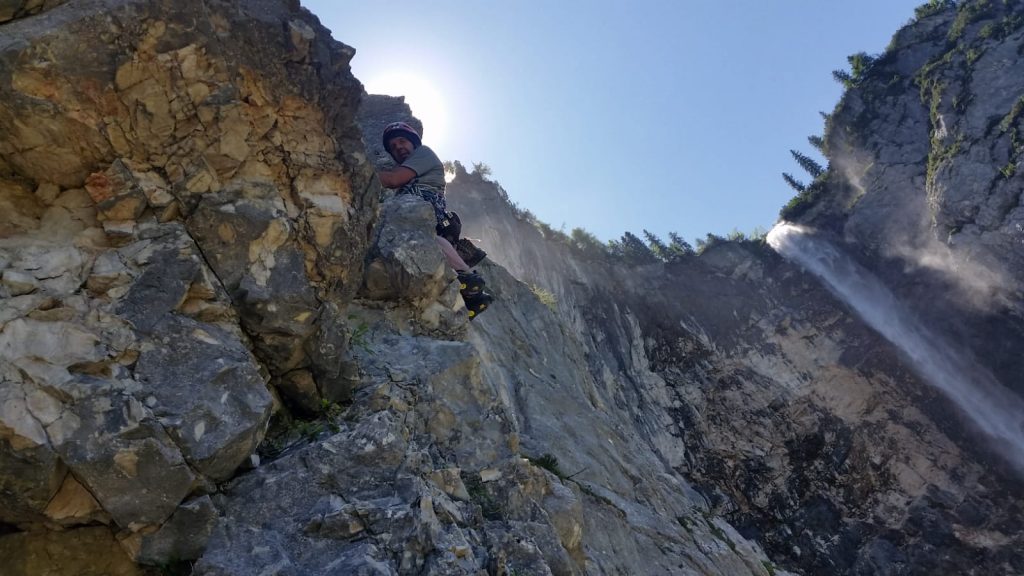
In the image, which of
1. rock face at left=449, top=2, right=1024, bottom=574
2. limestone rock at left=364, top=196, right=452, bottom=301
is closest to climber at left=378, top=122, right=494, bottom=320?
limestone rock at left=364, top=196, right=452, bottom=301

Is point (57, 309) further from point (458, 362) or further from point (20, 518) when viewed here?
point (458, 362)

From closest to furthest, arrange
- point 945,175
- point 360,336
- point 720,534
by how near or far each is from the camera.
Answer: point 360,336, point 720,534, point 945,175

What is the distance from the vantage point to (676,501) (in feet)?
39.9

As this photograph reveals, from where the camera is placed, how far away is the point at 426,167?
35.0 feet

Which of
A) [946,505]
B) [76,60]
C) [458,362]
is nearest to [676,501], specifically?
[458,362]

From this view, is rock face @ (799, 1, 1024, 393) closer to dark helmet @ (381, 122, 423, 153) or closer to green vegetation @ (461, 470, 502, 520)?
dark helmet @ (381, 122, 423, 153)

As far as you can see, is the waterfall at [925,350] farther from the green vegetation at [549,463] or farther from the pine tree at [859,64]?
the green vegetation at [549,463]

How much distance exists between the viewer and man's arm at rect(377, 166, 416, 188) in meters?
10.3

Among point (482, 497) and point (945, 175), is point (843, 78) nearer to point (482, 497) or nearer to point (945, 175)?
point (945, 175)

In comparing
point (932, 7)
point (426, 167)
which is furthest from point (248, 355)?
point (932, 7)

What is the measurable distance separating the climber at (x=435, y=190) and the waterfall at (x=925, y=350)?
62.7 feet

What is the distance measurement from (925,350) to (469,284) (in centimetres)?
2040

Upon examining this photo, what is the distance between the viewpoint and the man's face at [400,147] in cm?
1130

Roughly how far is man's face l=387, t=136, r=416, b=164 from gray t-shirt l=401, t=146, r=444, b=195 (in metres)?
0.51
